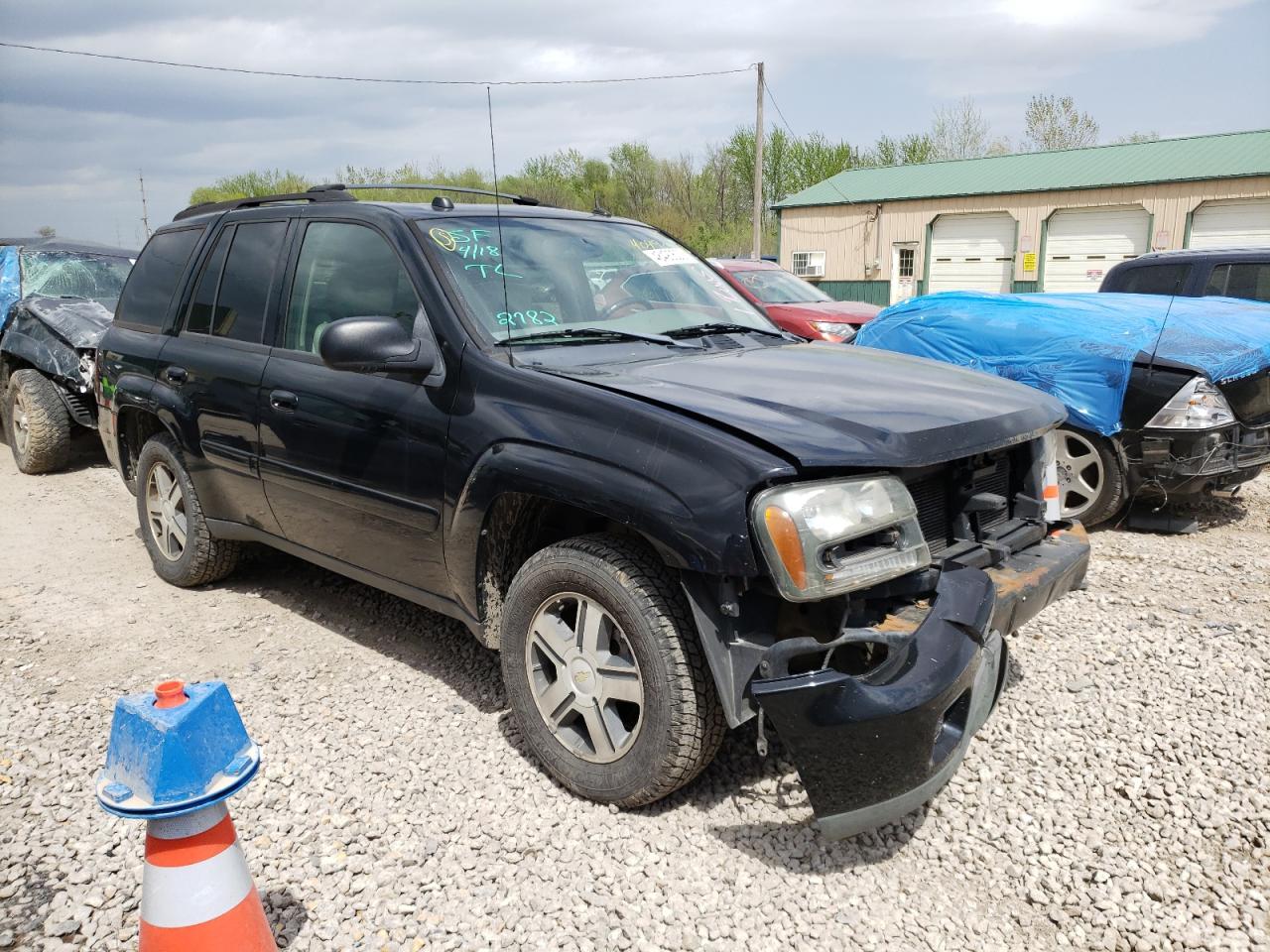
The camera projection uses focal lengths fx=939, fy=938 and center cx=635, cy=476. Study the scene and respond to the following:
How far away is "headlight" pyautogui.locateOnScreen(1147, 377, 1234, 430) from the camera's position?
509 cm

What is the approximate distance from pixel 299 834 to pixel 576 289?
211cm

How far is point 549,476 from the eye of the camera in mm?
2762

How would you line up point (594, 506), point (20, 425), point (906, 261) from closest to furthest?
point (594, 506)
point (20, 425)
point (906, 261)

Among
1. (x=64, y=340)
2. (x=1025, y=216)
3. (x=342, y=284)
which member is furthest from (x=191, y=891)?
(x=1025, y=216)

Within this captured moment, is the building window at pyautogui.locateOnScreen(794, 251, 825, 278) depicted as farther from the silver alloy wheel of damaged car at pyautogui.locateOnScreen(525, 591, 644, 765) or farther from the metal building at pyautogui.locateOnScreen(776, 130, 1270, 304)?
the silver alloy wheel of damaged car at pyautogui.locateOnScreen(525, 591, 644, 765)

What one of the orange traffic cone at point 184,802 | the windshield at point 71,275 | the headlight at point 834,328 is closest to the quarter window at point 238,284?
the orange traffic cone at point 184,802

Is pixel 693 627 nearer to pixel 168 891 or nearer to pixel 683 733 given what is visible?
pixel 683 733

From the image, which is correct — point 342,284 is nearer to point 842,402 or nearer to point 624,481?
point 624,481

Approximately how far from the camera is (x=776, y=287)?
11.4 m

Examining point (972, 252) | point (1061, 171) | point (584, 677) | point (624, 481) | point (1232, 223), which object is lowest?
point (584, 677)

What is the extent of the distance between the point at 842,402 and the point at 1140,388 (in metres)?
3.32

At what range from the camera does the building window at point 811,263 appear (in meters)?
30.1

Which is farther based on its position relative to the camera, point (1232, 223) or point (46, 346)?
point (1232, 223)

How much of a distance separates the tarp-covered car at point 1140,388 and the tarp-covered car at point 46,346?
6987mm
